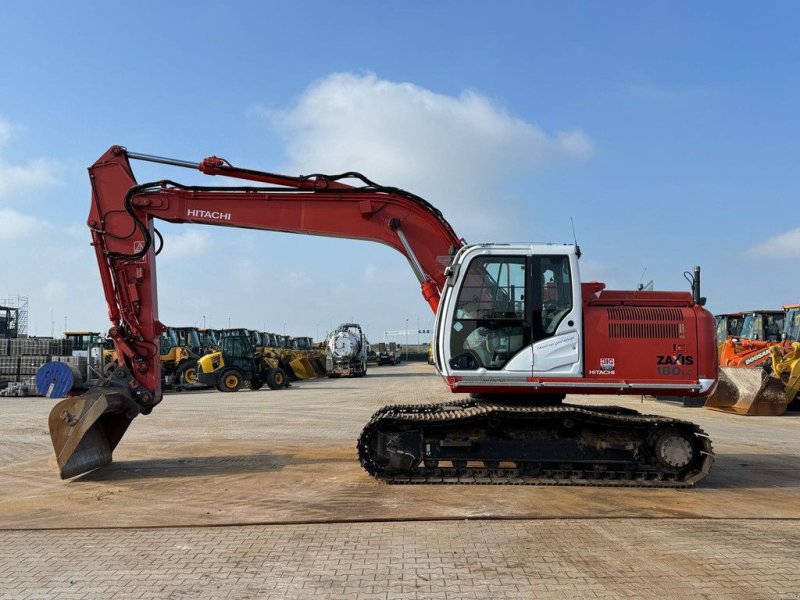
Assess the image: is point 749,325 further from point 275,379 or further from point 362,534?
point 362,534

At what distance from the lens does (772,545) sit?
5.81 metres

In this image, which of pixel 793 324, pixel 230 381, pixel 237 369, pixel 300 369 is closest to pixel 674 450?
pixel 793 324

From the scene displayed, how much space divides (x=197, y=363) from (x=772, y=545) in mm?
26268

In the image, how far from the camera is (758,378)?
688 inches

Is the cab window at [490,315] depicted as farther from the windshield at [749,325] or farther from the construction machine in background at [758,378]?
the windshield at [749,325]

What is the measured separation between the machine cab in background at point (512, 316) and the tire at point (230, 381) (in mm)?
21275

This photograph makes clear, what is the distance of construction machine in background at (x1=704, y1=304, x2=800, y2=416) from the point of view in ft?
56.7

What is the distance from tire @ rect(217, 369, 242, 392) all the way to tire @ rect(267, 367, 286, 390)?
1.56 m

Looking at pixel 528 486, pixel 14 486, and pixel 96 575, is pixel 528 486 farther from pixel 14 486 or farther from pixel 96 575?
pixel 14 486

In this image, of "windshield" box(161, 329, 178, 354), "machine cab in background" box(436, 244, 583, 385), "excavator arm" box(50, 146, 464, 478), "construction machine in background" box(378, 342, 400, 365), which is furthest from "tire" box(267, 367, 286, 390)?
"construction machine in background" box(378, 342, 400, 365)

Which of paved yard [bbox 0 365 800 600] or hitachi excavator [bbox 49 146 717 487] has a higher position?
hitachi excavator [bbox 49 146 717 487]

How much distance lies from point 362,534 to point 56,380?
574 cm

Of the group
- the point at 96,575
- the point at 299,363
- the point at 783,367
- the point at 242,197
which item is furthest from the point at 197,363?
the point at 96,575

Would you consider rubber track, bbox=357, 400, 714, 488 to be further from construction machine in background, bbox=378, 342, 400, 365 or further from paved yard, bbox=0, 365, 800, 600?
construction machine in background, bbox=378, 342, 400, 365
